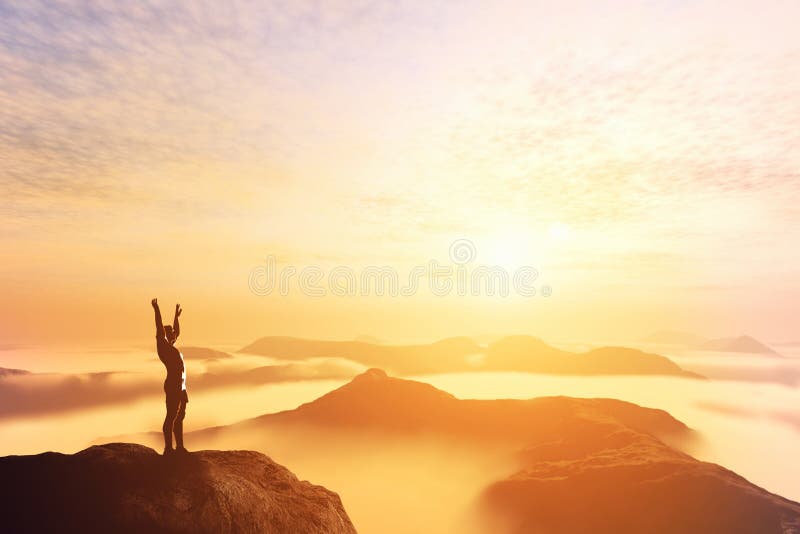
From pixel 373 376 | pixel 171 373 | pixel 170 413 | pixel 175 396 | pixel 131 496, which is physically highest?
pixel 171 373

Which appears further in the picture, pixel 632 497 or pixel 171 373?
pixel 632 497

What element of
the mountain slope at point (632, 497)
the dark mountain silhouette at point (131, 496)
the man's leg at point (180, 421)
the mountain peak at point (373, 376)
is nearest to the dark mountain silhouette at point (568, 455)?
the mountain slope at point (632, 497)

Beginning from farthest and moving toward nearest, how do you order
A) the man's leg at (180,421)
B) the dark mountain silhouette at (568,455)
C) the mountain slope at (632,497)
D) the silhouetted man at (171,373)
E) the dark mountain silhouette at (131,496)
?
1. the dark mountain silhouette at (568,455)
2. the mountain slope at (632,497)
3. the man's leg at (180,421)
4. the silhouetted man at (171,373)
5. the dark mountain silhouette at (131,496)

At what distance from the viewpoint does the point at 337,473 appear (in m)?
126

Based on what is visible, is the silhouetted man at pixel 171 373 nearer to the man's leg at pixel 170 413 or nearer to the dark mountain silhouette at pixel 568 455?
the man's leg at pixel 170 413

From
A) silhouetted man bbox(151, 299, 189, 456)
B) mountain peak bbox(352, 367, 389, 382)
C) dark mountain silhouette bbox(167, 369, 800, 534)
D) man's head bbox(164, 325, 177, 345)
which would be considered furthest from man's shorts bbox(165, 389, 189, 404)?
mountain peak bbox(352, 367, 389, 382)

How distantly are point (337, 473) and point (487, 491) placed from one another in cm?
5382

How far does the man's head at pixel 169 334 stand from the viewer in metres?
15.8

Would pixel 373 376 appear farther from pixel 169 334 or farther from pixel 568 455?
pixel 169 334

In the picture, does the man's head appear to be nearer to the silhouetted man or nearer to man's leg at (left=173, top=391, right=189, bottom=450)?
the silhouetted man

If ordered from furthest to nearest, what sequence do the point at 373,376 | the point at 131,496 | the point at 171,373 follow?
the point at 373,376 → the point at 171,373 → the point at 131,496

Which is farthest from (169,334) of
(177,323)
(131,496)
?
(131,496)

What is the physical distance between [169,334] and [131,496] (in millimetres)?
4888

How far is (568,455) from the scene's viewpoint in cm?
8981
